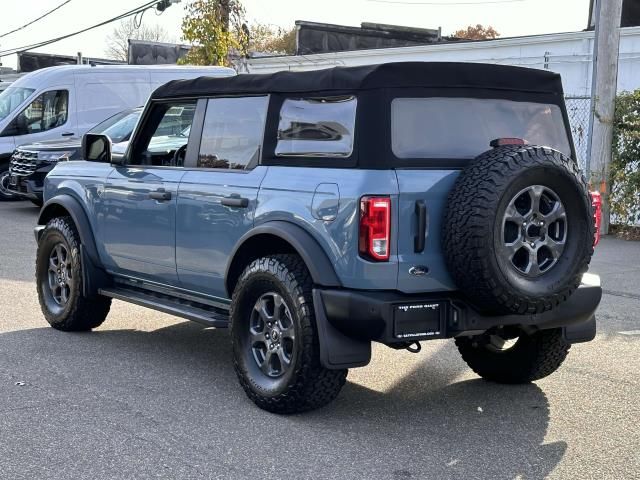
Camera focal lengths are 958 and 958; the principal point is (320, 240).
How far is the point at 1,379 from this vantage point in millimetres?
5945

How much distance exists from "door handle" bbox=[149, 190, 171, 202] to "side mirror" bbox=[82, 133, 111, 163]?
87cm

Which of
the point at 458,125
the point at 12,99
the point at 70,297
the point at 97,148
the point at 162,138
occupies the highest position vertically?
the point at 458,125

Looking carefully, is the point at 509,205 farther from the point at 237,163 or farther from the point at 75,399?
the point at 75,399

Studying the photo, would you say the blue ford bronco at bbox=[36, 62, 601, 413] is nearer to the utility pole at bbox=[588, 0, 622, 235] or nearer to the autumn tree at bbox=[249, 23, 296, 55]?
the utility pole at bbox=[588, 0, 622, 235]

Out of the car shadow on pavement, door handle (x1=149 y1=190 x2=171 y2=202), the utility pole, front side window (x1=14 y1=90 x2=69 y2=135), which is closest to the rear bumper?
the car shadow on pavement

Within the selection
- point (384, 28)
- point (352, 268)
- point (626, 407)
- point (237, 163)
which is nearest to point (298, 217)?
point (352, 268)

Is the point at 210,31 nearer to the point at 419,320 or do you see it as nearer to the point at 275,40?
the point at 419,320

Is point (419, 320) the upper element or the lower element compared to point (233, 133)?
lower

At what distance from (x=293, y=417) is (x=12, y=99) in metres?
14.9

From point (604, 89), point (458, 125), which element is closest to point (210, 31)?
point (604, 89)

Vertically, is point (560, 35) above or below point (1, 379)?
above

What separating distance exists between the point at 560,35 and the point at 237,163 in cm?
1456

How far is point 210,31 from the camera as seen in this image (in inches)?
876

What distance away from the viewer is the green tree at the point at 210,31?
877 inches
